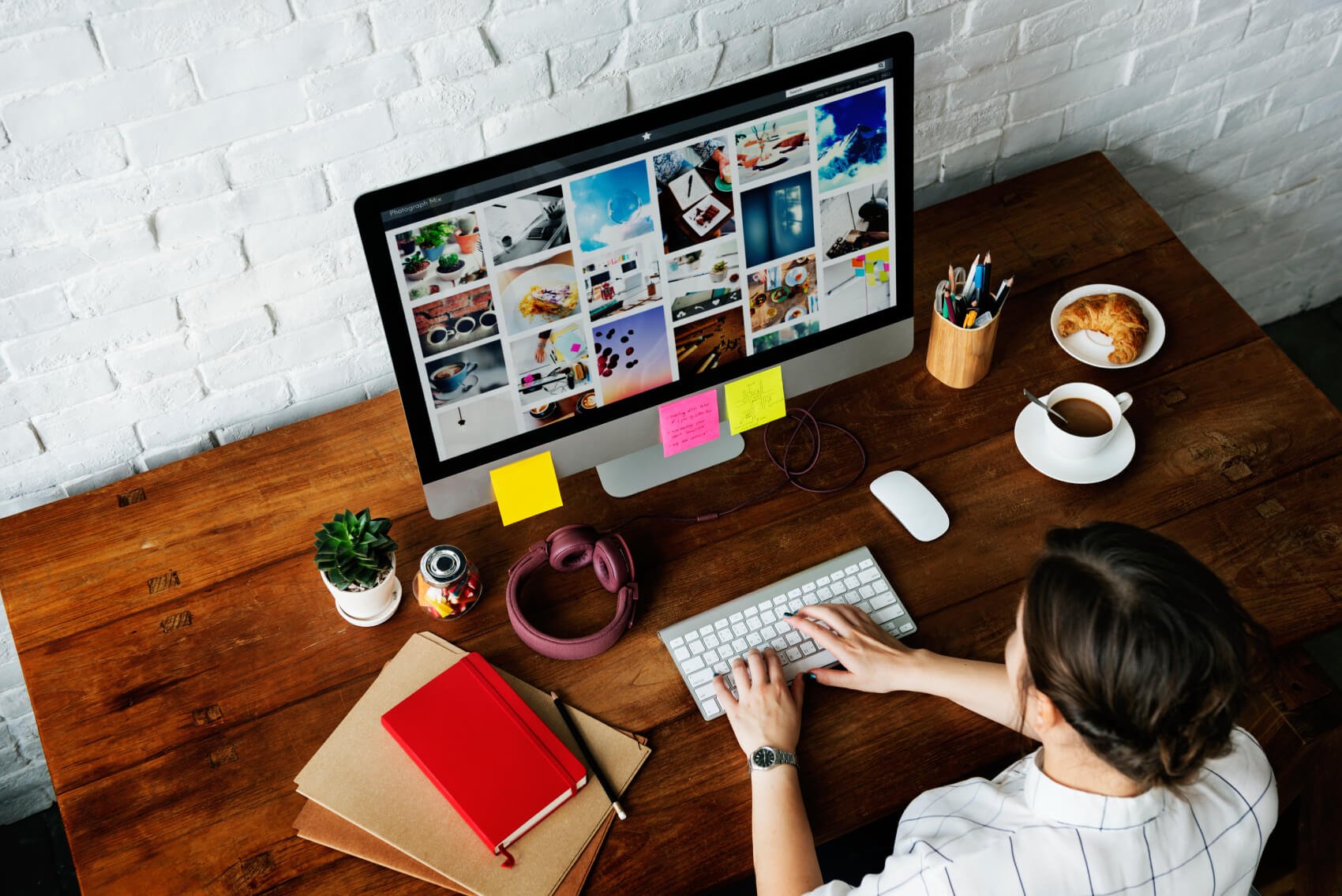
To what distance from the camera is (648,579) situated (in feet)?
4.59

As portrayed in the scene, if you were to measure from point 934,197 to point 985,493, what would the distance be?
25.2 inches

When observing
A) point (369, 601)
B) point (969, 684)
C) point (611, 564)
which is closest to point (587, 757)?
point (611, 564)

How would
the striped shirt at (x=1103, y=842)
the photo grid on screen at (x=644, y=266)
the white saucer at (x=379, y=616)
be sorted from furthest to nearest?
the white saucer at (x=379, y=616) → the photo grid on screen at (x=644, y=266) → the striped shirt at (x=1103, y=842)

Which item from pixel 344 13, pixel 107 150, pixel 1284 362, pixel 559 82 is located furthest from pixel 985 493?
pixel 107 150

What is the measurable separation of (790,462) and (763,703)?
384 mm

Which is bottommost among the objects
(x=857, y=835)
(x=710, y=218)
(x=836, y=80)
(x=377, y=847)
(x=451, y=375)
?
(x=857, y=835)

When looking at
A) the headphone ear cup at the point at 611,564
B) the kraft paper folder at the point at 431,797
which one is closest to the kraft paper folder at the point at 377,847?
the kraft paper folder at the point at 431,797

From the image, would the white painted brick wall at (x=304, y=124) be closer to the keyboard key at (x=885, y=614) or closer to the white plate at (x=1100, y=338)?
the white plate at (x=1100, y=338)

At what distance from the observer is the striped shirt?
40.9 inches

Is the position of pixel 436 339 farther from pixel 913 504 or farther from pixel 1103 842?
pixel 1103 842

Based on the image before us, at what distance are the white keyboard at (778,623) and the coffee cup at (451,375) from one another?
15.8 inches

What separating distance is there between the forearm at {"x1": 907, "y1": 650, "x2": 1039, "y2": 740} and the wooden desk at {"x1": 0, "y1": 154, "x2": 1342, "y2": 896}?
3 cm

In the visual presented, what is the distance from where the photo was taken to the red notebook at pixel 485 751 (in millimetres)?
1189

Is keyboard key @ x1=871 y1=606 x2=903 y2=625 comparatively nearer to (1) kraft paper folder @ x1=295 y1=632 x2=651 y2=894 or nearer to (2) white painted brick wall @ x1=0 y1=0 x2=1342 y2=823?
(1) kraft paper folder @ x1=295 y1=632 x2=651 y2=894
